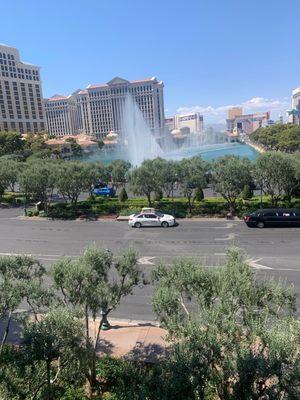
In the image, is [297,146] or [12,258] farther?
[297,146]

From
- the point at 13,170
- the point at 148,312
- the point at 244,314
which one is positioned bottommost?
the point at 148,312

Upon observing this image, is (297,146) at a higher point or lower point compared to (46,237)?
higher

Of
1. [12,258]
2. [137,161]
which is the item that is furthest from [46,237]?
[137,161]

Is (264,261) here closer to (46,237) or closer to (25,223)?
(46,237)

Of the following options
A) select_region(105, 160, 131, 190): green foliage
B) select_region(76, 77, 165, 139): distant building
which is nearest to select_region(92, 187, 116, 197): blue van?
select_region(105, 160, 131, 190): green foliage

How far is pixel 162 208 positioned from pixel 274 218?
11.0 m

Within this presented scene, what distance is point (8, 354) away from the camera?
12.0 metres

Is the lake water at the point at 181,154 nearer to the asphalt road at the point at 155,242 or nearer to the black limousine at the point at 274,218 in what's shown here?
the asphalt road at the point at 155,242

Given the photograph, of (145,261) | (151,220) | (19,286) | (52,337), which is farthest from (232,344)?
(151,220)

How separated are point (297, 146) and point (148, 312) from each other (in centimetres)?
7920

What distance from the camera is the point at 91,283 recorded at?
10273 mm

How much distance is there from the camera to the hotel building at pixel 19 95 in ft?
516

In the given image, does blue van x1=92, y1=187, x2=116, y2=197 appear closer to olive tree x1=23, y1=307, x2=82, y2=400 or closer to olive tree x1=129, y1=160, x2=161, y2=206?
olive tree x1=129, y1=160, x2=161, y2=206

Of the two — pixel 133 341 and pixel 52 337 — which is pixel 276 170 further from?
pixel 52 337
